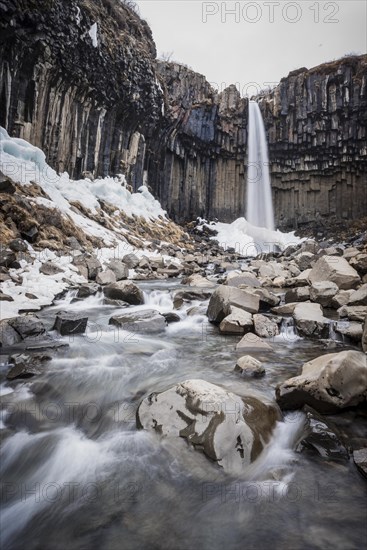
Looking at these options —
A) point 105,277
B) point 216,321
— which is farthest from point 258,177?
point 216,321

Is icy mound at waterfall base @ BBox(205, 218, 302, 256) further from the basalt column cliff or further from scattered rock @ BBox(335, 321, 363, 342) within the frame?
scattered rock @ BBox(335, 321, 363, 342)

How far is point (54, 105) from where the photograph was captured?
56.5 feet

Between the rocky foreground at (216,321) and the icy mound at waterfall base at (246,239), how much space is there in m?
13.3

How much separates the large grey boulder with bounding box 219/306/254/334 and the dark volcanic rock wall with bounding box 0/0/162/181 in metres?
15.7

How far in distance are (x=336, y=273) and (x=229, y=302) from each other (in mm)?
3115

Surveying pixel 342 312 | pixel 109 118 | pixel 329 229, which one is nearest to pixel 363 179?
pixel 329 229

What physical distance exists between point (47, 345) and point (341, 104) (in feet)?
122

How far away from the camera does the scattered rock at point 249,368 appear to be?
3.70 metres

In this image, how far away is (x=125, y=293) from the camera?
7543 millimetres

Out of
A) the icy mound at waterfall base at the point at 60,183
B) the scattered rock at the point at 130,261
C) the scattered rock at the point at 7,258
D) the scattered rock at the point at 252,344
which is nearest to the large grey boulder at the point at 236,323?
the scattered rock at the point at 252,344

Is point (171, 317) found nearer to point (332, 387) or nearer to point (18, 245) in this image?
point (332, 387)

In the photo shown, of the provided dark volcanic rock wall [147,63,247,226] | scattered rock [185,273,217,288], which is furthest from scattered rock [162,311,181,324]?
dark volcanic rock wall [147,63,247,226]

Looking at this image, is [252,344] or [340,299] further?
[340,299]

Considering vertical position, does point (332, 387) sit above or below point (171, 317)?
below
